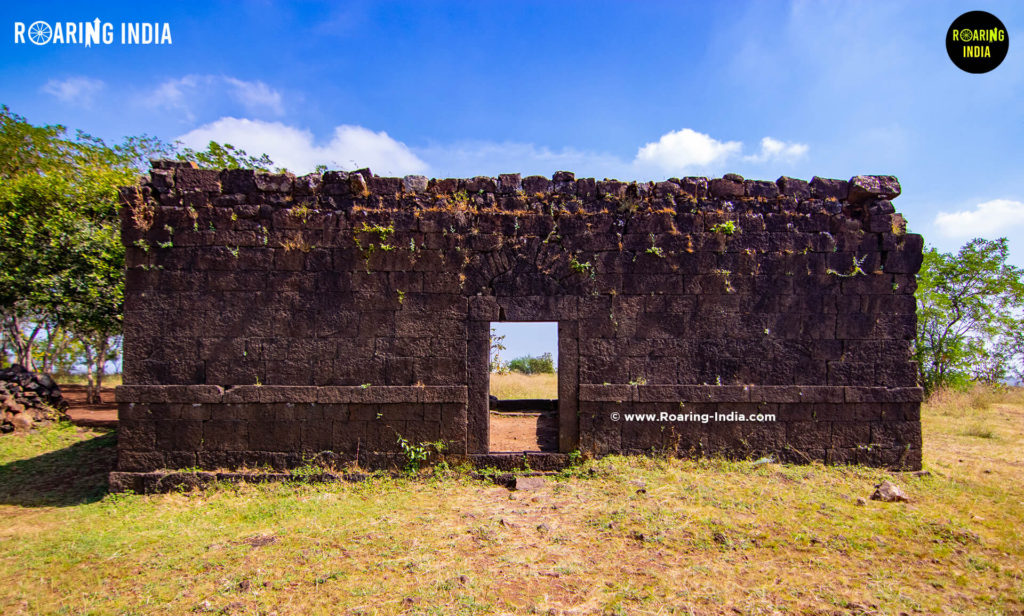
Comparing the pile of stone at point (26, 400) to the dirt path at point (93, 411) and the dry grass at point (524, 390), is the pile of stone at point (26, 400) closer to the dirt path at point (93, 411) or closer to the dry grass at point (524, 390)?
the dirt path at point (93, 411)

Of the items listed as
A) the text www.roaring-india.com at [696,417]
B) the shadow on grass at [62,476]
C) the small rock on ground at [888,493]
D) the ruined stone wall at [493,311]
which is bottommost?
the shadow on grass at [62,476]

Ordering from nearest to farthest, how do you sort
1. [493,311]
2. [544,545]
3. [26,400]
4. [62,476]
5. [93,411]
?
[544,545] < [493,311] < [62,476] < [26,400] < [93,411]

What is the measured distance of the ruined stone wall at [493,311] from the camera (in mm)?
6727

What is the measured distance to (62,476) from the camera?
7637 millimetres

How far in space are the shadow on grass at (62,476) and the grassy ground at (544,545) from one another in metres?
0.07

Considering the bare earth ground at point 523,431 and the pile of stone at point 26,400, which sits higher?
the pile of stone at point 26,400

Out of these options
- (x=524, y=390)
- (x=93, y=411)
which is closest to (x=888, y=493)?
(x=524, y=390)

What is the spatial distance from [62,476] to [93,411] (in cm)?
707

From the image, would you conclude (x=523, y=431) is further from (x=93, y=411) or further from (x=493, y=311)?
(x=93, y=411)

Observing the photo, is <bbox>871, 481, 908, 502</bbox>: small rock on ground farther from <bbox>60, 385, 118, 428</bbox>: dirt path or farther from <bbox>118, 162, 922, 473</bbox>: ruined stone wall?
<bbox>60, 385, 118, 428</bbox>: dirt path

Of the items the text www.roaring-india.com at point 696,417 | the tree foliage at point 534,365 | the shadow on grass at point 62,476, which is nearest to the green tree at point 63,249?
the shadow on grass at point 62,476

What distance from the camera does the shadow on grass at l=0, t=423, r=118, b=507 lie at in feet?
22.2

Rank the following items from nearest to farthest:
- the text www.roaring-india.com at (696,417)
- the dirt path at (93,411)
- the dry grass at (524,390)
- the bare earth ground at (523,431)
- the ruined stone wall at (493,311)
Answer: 1. the ruined stone wall at (493,311)
2. the text www.roaring-india.com at (696,417)
3. the bare earth ground at (523,431)
4. the dirt path at (93,411)
5. the dry grass at (524,390)

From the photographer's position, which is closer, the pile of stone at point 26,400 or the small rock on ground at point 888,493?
the small rock on ground at point 888,493
